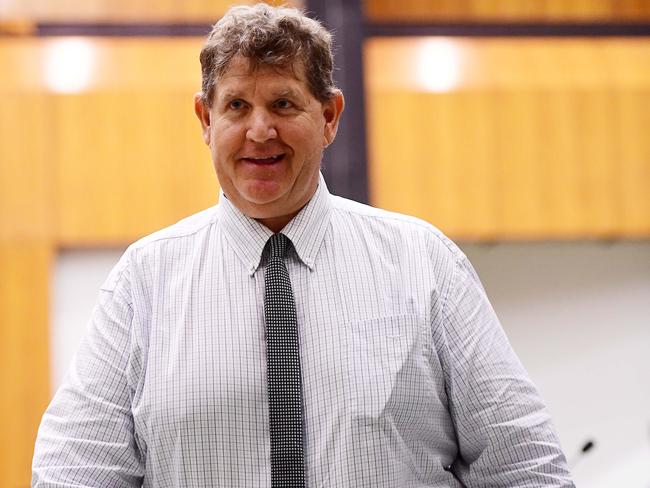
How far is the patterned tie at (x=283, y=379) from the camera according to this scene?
1.58 m

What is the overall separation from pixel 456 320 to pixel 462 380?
0.35 feet

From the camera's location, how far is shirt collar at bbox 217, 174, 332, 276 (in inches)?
69.1

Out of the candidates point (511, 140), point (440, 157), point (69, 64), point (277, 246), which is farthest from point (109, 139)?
point (277, 246)

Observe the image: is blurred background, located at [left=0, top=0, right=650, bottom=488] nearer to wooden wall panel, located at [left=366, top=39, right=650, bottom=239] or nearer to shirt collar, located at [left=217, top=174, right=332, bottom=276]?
wooden wall panel, located at [left=366, top=39, right=650, bottom=239]

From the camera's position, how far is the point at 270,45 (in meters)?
1.64

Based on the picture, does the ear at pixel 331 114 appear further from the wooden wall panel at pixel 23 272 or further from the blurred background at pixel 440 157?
the wooden wall panel at pixel 23 272

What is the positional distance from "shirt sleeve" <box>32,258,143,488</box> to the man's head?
332 millimetres

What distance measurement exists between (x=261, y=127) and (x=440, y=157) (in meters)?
2.21

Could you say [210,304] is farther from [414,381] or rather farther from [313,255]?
[414,381]

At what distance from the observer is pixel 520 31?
3885mm

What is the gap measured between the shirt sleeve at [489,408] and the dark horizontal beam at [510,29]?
2.28 m

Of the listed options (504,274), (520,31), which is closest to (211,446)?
(504,274)

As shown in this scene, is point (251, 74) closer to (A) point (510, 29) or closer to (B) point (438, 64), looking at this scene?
(B) point (438, 64)

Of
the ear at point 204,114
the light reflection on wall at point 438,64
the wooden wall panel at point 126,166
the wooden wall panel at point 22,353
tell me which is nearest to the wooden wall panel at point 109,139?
the wooden wall panel at point 126,166
